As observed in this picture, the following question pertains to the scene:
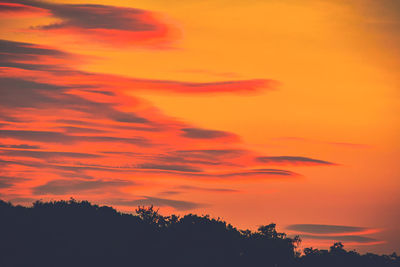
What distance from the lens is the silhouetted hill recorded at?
65375 millimetres

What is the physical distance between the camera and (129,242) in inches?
2795

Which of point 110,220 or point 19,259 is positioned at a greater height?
point 110,220

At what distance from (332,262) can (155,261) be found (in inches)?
994

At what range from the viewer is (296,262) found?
280 ft

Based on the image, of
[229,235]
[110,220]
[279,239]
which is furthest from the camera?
[279,239]

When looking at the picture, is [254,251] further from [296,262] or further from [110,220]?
[110,220]

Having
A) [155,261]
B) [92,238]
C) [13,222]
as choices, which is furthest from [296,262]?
[13,222]

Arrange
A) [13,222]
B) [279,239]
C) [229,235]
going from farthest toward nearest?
[279,239], [229,235], [13,222]

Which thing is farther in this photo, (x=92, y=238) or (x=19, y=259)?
(x=92, y=238)

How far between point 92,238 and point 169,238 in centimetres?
Answer: 1070

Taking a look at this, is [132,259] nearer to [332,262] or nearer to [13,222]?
[13,222]

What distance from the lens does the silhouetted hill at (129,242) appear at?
6538 cm

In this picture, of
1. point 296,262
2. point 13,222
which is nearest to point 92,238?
point 13,222

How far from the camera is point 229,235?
8050 centimetres
